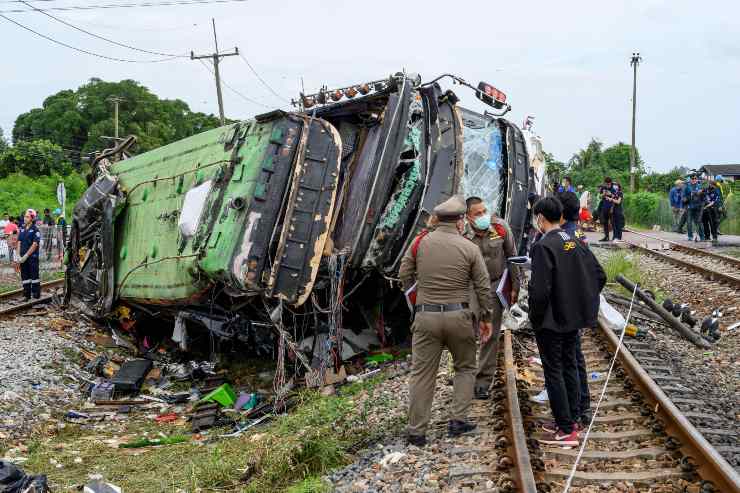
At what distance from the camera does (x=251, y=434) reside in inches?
265

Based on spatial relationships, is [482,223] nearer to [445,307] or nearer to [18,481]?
[445,307]

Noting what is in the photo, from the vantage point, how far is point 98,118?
53969mm

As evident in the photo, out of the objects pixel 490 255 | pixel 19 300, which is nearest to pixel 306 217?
pixel 490 255

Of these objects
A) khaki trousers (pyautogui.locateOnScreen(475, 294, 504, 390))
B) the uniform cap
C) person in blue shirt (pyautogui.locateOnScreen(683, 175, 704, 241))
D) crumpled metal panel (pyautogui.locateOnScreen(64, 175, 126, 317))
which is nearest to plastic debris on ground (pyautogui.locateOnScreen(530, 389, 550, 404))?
khaki trousers (pyautogui.locateOnScreen(475, 294, 504, 390))

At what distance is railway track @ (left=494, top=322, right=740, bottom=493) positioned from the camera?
155 inches

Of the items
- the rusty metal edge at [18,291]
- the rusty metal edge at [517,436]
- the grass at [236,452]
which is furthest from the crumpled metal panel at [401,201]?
the rusty metal edge at [18,291]

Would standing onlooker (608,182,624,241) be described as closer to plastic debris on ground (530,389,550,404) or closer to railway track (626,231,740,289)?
railway track (626,231,740,289)

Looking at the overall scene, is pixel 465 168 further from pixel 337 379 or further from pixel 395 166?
pixel 337 379

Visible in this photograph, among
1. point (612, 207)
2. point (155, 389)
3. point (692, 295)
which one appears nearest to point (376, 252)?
point (155, 389)

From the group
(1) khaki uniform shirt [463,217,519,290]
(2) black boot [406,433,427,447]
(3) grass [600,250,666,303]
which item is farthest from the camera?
(3) grass [600,250,666,303]

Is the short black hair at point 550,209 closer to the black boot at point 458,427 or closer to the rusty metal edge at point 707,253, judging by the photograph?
the black boot at point 458,427

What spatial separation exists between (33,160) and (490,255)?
43026 millimetres

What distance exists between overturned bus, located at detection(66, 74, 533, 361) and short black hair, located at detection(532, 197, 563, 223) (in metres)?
3.27

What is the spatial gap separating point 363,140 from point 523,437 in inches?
190
